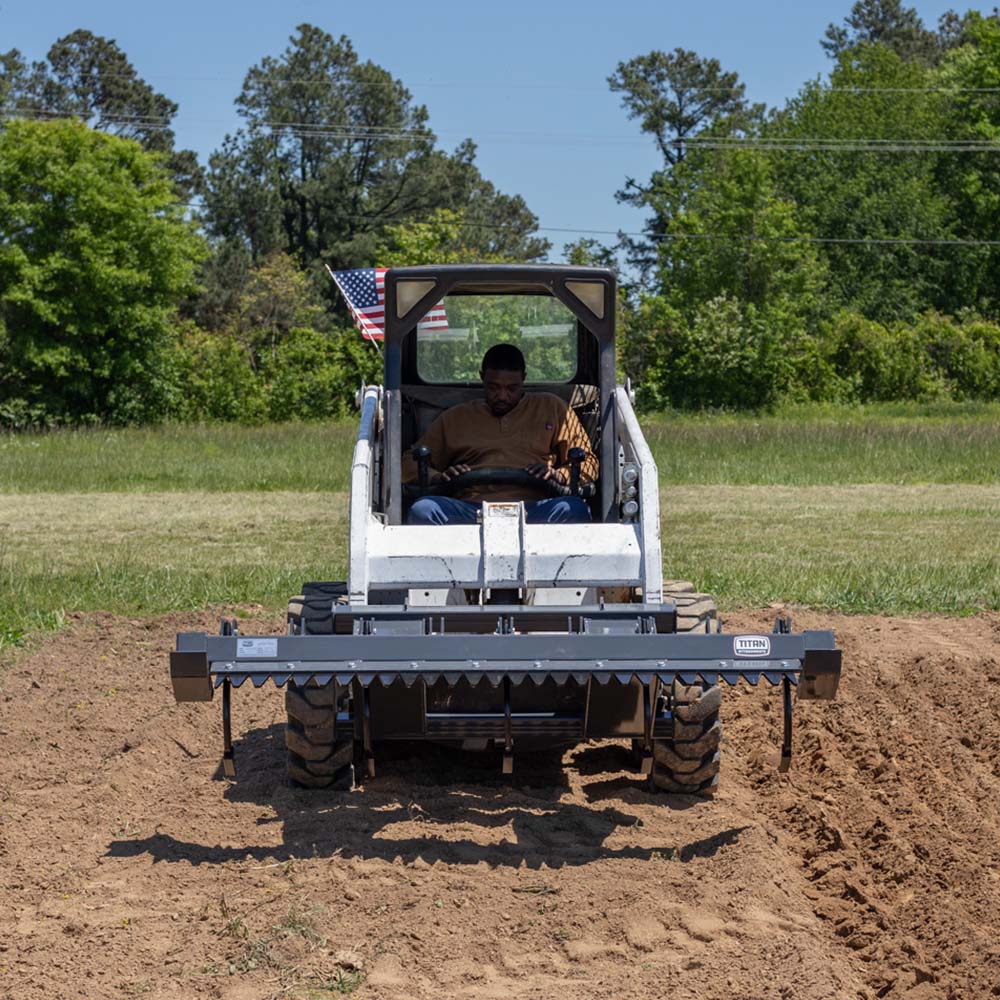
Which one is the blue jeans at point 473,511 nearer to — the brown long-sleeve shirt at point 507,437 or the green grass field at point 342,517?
the brown long-sleeve shirt at point 507,437

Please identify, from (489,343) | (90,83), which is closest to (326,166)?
(90,83)

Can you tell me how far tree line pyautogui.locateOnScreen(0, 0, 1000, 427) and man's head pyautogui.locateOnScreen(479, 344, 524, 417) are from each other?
123ft

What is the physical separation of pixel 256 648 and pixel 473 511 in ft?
5.62

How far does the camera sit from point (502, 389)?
26.3ft

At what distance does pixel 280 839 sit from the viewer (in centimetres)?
643

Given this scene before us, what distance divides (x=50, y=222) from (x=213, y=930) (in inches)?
1655

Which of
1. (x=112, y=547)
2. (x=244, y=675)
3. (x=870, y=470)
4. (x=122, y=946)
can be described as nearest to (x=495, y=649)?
(x=244, y=675)

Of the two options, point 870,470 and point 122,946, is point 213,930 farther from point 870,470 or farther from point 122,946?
point 870,470

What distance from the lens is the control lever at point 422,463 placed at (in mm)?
7777

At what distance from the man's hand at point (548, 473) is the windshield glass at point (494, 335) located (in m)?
Answer: 0.92

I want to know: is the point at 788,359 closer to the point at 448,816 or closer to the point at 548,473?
the point at 548,473

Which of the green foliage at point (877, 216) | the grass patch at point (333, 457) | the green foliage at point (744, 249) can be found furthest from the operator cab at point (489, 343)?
the green foliage at point (877, 216)

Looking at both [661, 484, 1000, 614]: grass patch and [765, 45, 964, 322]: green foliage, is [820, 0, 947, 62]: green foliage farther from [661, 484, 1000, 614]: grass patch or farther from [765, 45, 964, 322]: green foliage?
[661, 484, 1000, 614]: grass patch

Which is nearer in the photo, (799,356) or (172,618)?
(172,618)
